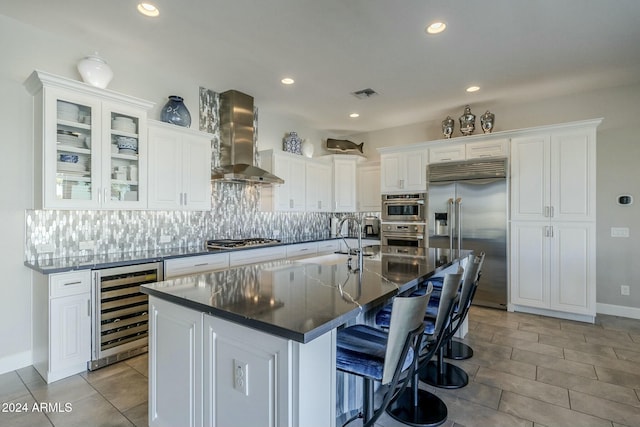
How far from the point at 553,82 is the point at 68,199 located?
209 inches

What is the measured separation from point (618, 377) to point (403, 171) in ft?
11.3

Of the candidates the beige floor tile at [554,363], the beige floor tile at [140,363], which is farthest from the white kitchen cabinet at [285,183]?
the beige floor tile at [554,363]

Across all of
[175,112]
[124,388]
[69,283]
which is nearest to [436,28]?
[175,112]

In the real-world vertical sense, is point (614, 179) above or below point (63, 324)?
above

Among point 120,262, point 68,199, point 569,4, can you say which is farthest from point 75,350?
point 569,4

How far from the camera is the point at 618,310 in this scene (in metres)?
4.06

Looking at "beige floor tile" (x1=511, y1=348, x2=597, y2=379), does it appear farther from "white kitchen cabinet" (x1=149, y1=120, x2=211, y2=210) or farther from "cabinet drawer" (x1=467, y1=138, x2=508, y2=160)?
"white kitchen cabinet" (x1=149, y1=120, x2=211, y2=210)

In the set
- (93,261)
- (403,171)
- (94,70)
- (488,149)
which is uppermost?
(94,70)

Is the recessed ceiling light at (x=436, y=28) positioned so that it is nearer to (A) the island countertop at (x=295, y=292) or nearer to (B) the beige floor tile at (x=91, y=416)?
(A) the island countertop at (x=295, y=292)

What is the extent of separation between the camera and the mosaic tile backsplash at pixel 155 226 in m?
2.82

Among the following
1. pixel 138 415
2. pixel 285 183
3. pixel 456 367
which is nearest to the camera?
pixel 138 415

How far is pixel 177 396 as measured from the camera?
5.28 feet

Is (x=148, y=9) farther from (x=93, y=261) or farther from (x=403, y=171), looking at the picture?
(x=403, y=171)

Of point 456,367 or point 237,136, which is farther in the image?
point 237,136
